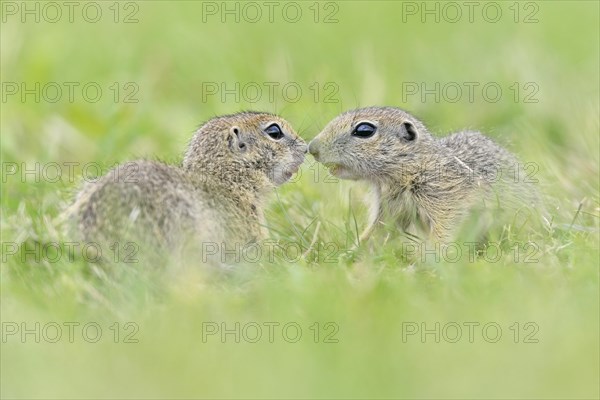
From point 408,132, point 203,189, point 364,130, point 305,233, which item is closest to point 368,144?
point 364,130

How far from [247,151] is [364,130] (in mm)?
→ 1020

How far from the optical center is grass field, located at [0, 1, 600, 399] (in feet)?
18.2

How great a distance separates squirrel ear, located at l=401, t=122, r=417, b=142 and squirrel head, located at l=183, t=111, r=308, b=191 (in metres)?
0.77

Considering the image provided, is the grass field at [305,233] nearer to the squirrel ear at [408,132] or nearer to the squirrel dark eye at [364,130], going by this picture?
the squirrel dark eye at [364,130]

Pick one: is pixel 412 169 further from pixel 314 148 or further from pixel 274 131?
pixel 274 131

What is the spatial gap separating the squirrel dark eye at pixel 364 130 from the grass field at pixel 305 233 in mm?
603

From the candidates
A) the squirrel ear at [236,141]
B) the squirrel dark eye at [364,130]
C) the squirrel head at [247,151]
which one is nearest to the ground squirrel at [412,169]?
Result: the squirrel dark eye at [364,130]

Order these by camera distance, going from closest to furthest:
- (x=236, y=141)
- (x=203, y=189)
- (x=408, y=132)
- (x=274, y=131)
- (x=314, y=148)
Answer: (x=203, y=189) < (x=236, y=141) < (x=274, y=131) < (x=314, y=148) < (x=408, y=132)

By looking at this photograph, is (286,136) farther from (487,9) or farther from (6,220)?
(487,9)

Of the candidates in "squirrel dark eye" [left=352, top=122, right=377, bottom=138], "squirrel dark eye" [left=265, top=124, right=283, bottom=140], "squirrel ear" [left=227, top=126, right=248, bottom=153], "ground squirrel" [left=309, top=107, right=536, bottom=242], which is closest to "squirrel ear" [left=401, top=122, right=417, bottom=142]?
"ground squirrel" [left=309, top=107, right=536, bottom=242]

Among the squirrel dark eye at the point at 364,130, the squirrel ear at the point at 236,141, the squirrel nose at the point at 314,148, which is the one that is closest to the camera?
the squirrel ear at the point at 236,141

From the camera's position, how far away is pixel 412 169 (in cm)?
866

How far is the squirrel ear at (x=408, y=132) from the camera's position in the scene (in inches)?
345

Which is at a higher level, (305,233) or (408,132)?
(408,132)
